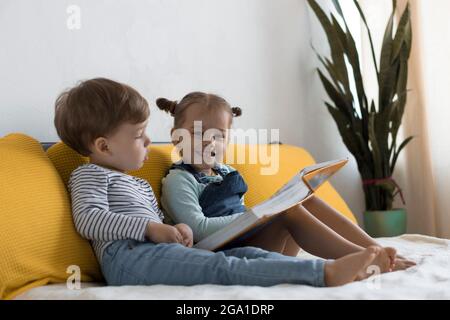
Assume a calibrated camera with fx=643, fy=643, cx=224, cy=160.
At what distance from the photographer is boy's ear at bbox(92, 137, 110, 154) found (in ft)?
5.25

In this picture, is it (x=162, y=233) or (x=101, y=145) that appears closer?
(x=162, y=233)

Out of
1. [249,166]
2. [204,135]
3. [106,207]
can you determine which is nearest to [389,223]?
[249,166]

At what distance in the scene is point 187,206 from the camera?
1705 millimetres

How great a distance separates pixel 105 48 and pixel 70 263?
0.93 m

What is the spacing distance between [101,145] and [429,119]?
1788 millimetres

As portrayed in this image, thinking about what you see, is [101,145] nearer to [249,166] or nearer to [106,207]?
[106,207]

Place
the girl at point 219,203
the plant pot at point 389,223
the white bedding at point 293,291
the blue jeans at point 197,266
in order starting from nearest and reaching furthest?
Answer: the white bedding at point 293,291
the blue jeans at point 197,266
the girl at point 219,203
the plant pot at point 389,223

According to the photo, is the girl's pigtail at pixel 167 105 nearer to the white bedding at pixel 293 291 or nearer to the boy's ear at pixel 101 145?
the boy's ear at pixel 101 145

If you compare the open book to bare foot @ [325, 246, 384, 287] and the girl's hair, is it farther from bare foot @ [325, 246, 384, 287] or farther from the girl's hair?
the girl's hair

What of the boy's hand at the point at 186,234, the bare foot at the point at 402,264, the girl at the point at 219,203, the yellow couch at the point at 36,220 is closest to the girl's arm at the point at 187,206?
the girl at the point at 219,203

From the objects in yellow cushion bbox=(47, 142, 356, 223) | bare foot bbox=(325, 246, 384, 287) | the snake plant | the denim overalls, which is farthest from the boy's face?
the snake plant

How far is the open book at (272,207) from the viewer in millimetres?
1386

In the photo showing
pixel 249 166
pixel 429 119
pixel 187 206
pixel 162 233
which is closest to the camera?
pixel 162 233

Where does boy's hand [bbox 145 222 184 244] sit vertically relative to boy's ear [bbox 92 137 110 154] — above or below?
below
